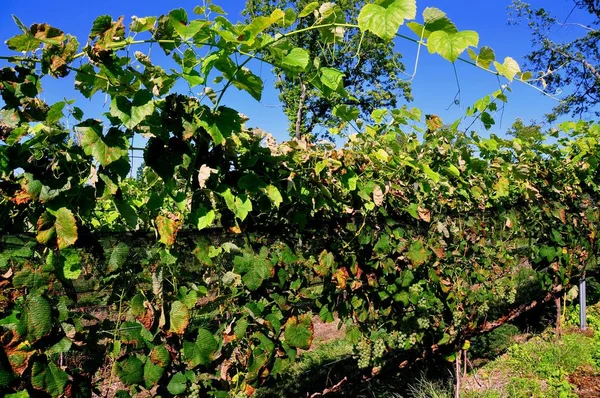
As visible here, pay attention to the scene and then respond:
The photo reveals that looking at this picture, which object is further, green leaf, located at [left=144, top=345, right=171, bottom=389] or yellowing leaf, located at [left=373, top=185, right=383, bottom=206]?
yellowing leaf, located at [left=373, top=185, right=383, bottom=206]

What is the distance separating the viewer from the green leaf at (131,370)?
1.62 meters

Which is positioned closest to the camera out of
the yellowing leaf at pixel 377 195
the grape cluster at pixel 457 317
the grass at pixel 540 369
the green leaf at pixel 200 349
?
the green leaf at pixel 200 349

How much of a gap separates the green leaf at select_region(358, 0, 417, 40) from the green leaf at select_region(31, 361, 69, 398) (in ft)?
4.56

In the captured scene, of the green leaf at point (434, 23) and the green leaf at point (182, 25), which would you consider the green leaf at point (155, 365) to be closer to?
the green leaf at point (182, 25)

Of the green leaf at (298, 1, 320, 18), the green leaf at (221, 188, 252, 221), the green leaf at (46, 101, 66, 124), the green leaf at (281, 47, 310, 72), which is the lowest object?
the green leaf at (221, 188, 252, 221)

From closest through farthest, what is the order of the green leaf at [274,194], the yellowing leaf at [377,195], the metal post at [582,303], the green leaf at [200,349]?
1. the green leaf at [200,349]
2. the green leaf at [274,194]
3. the yellowing leaf at [377,195]
4. the metal post at [582,303]

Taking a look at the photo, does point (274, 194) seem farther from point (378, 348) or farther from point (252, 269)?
point (378, 348)

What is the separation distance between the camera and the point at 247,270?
191 centimetres

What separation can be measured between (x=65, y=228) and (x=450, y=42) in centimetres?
127

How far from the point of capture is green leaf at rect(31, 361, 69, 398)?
1.44 metres

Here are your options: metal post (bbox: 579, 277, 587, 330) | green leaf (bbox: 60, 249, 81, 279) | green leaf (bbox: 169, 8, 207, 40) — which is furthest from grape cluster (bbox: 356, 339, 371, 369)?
metal post (bbox: 579, 277, 587, 330)

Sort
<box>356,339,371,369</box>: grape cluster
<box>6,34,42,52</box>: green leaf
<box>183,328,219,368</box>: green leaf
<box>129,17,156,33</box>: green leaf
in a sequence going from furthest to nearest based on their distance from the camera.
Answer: <box>356,339,371,369</box>: grape cluster → <box>183,328,219,368</box>: green leaf → <box>129,17,156,33</box>: green leaf → <box>6,34,42,52</box>: green leaf

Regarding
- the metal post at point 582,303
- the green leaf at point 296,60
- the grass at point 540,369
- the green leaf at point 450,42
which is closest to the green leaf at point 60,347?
the green leaf at point 296,60

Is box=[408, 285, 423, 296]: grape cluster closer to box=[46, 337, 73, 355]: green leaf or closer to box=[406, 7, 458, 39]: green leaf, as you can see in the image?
box=[406, 7, 458, 39]: green leaf
